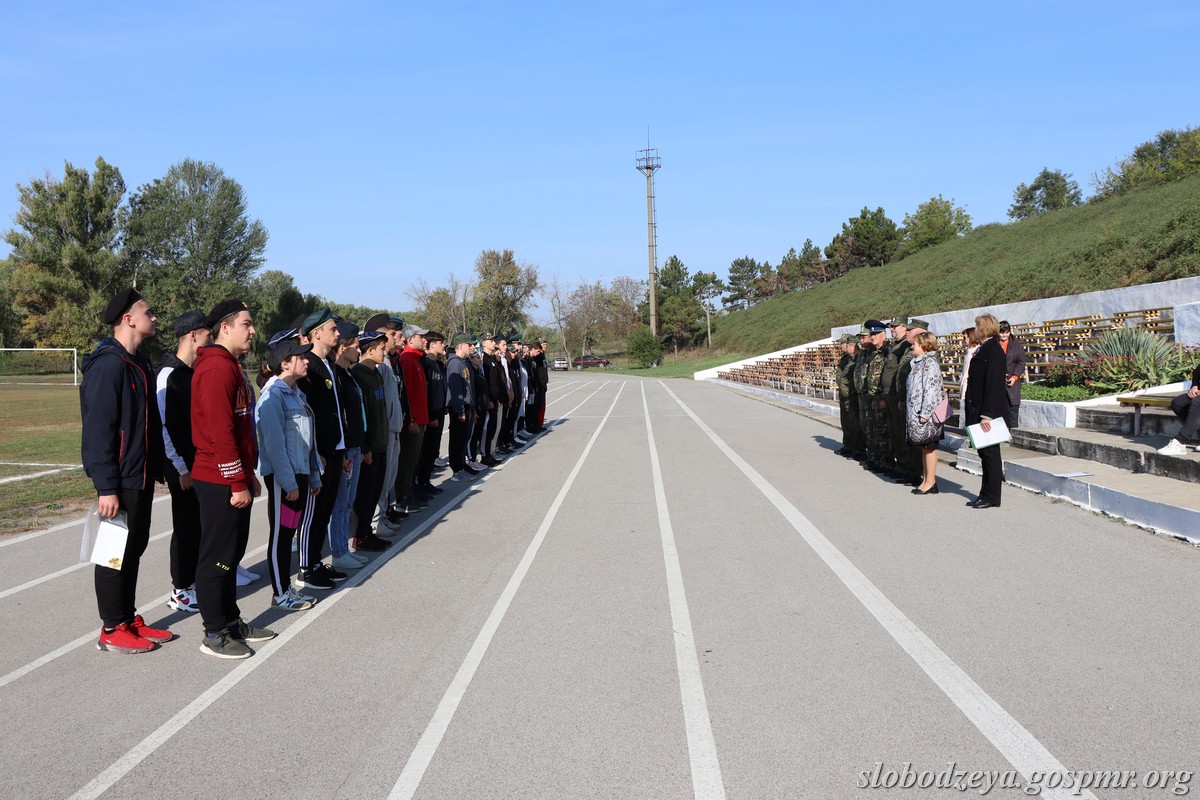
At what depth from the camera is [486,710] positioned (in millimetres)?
4191

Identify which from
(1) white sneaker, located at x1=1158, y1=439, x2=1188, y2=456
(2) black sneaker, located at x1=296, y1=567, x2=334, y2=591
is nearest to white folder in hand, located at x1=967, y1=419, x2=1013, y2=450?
(1) white sneaker, located at x1=1158, y1=439, x2=1188, y2=456

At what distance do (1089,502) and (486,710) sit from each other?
7.30 meters

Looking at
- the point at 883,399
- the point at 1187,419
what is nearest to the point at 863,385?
the point at 883,399

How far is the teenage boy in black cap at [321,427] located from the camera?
6520mm

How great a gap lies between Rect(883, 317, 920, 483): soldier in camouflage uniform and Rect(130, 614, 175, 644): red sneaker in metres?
8.37

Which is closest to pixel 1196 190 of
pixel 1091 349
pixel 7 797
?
pixel 1091 349

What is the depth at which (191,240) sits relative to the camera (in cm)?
5797

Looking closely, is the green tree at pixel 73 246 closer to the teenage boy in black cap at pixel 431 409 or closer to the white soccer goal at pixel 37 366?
the white soccer goal at pixel 37 366

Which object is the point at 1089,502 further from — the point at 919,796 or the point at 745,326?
the point at 745,326

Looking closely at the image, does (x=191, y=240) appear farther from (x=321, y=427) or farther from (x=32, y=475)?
(x=321, y=427)

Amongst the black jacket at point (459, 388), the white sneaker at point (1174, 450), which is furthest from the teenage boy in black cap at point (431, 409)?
the white sneaker at point (1174, 450)

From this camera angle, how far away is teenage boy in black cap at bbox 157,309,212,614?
563 centimetres

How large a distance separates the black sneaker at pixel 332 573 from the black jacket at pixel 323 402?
83cm

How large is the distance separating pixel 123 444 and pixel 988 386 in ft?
26.6
